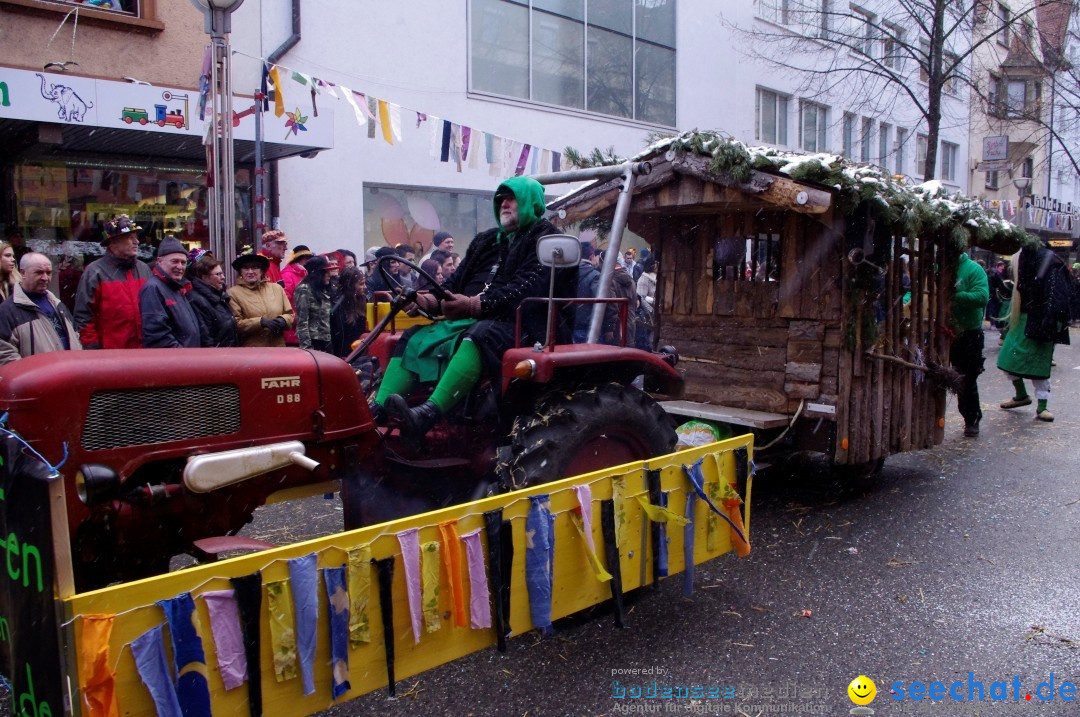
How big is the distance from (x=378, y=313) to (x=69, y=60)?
A: 6272 millimetres

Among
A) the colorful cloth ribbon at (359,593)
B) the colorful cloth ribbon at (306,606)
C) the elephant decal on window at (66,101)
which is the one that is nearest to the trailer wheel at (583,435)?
the colorful cloth ribbon at (359,593)

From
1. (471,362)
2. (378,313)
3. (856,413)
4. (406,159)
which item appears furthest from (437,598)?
(406,159)

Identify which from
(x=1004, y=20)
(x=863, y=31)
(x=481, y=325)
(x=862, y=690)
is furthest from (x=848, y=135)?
(x=862, y=690)

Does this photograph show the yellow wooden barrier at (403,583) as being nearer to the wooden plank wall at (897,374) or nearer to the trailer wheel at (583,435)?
the trailer wheel at (583,435)

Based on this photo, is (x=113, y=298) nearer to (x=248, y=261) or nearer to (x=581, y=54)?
(x=248, y=261)

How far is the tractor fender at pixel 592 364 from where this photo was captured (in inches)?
145

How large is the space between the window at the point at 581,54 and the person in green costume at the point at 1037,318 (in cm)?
785

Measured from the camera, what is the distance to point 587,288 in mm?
6898

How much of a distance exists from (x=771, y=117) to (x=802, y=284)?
48.0 feet

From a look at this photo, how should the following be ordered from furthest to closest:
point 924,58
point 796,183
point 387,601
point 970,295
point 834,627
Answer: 1. point 924,58
2. point 970,295
3. point 796,183
4. point 834,627
5. point 387,601

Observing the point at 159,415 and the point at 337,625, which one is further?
the point at 159,415

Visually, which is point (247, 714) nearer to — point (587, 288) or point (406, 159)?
point (587, 288)

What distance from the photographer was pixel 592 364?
393 centimetres

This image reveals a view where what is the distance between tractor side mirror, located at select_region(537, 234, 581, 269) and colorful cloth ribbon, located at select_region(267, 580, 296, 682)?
1774 mm
